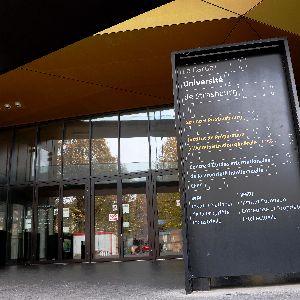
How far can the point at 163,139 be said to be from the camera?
1086 cm

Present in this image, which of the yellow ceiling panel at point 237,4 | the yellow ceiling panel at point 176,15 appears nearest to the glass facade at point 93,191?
the yellow ceiling panel at point 176,15

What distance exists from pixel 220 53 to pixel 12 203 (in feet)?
33.8

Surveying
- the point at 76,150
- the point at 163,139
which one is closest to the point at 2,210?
the point at 76,150

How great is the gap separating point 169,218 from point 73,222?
9.76ft

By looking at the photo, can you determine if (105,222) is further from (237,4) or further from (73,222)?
(237,4)

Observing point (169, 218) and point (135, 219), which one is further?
point (135, 219)

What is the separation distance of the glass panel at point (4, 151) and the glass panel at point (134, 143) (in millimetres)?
4239

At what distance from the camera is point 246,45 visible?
363 centimetres

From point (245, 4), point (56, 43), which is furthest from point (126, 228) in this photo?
point (245, 4)

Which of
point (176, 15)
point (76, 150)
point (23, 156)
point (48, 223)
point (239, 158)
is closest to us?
point (239, 158)

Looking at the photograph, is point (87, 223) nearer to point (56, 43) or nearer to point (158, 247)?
point (158, 247)

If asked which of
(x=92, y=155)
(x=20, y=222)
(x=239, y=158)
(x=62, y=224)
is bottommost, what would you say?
(x=62, y=224)

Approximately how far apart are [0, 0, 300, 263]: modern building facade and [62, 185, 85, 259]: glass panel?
0.10 ft

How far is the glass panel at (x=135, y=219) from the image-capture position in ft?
33.5
